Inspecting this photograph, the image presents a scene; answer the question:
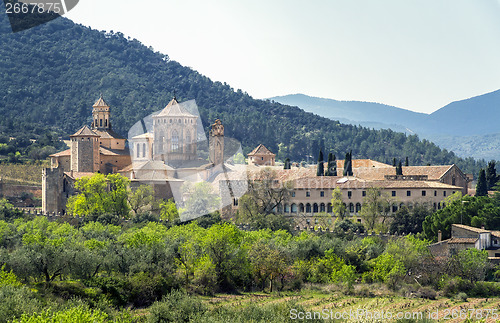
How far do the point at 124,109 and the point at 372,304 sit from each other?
125m

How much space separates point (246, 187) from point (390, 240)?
18.0 meters

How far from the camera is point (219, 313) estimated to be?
37.2m

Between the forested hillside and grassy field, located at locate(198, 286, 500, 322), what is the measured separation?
9395cm

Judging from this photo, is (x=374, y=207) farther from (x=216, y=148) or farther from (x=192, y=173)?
(x=216, y=148)

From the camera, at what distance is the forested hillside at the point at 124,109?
529 ft

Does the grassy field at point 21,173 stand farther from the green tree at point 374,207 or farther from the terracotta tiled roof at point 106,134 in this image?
the green tree at point 374,207

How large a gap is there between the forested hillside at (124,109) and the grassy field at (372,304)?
93.9 meters

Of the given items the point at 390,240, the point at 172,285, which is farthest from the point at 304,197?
the point at 172,285

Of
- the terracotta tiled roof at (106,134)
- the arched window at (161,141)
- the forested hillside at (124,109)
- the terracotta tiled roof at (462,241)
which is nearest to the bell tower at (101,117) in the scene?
Result: the terracotta tiled roof at (106,134)

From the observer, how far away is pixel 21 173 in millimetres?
102688

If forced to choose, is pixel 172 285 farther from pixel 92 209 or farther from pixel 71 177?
pixel 71 177

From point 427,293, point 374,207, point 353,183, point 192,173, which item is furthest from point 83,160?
point 427,293

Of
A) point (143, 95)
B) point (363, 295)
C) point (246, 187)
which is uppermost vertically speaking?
point (143, 95)

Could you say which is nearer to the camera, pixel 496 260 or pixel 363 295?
pixel 363 295
